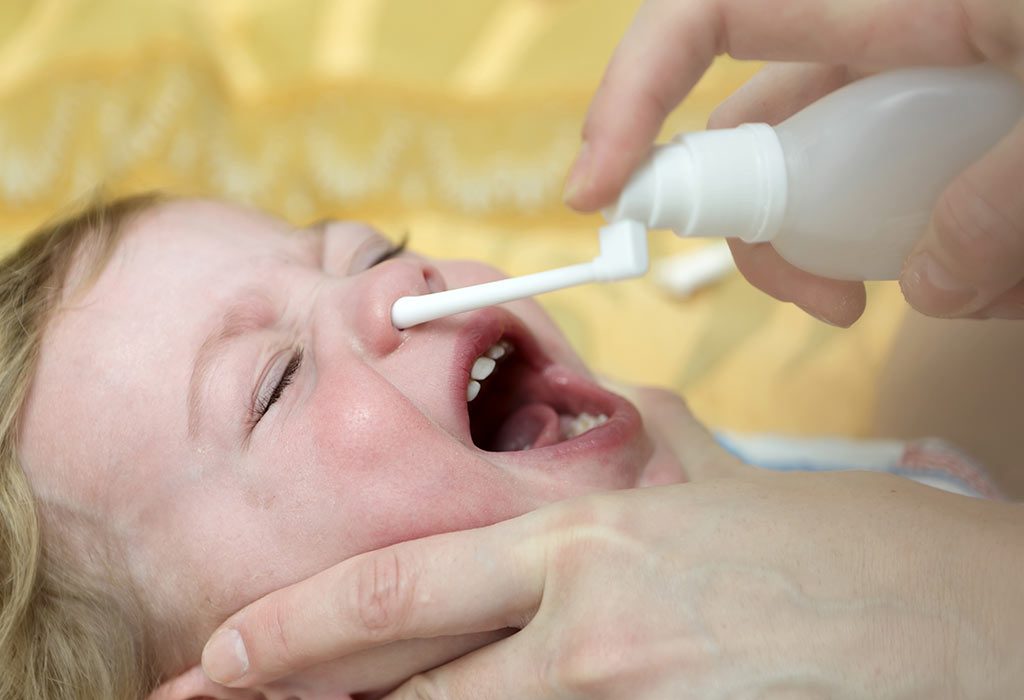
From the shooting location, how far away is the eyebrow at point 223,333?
3.13 ft

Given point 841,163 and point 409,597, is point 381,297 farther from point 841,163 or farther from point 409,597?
point 841,163

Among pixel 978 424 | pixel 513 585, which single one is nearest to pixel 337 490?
pixel 513 585

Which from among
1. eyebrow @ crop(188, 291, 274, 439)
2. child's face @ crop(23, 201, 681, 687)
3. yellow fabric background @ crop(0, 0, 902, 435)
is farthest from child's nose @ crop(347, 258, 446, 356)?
yellow fabric background @ crop(0, 0, 902, 435)

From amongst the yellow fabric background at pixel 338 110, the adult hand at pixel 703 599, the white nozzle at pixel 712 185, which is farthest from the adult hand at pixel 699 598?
the yellow fabric background at pixel 338 110

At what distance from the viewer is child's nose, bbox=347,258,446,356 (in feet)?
3.14

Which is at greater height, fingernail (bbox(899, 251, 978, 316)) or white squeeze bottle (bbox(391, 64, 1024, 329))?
white squeeze bottle (bbox(391, 64, 1024, 329))

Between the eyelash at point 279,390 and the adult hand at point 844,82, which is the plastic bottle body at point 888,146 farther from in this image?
the eyelash at point 279,390

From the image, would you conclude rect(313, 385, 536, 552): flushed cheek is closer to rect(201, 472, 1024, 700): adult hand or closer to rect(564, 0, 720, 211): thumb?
rect(201, 472, 1024, 700): adult hand

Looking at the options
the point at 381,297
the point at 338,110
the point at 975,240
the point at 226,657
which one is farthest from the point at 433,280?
the point at 338,110

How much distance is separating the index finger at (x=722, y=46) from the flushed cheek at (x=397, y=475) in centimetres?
27

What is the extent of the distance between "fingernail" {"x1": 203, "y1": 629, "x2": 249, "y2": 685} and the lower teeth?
45cm

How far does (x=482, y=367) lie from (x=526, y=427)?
17cm

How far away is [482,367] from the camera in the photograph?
3.38ft

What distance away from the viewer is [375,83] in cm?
A: 195
